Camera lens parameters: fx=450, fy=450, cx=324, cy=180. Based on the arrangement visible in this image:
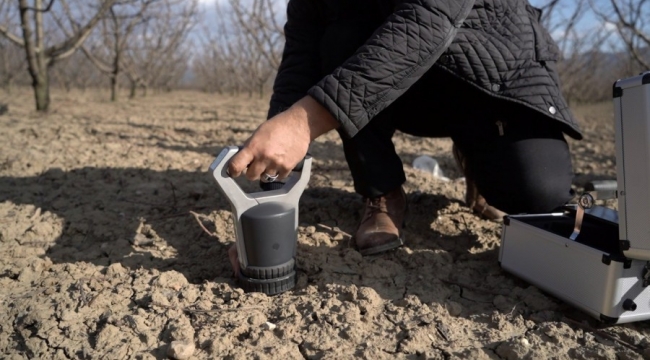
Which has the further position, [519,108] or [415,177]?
[415,177]

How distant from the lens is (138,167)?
2.40 metres

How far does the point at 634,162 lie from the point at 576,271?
0.30 m

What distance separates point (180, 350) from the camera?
3.14ft

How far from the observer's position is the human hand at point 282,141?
0.99m

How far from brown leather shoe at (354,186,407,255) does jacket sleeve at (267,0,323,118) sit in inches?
18.3

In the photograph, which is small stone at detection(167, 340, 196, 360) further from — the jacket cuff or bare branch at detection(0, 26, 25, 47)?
bare branch at detection(0, 26, 25, 47)

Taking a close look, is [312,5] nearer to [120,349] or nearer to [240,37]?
[120,349]

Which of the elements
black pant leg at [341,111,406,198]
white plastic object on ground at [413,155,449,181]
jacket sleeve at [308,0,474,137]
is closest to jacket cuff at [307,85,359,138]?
jacket sleeve at [308,0,474,137]

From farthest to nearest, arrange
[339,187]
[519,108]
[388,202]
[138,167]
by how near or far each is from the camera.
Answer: [138,167] → [339,187] → [388,202] → [519,108]

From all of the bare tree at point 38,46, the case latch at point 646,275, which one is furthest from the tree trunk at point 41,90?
the case latch at point 646,275

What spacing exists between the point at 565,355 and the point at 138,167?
2.13 m

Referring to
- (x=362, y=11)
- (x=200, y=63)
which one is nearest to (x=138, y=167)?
(x=362, y=11)

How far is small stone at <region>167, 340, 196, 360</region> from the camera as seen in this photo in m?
0.95

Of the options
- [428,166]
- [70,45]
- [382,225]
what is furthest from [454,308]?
[70,45]
